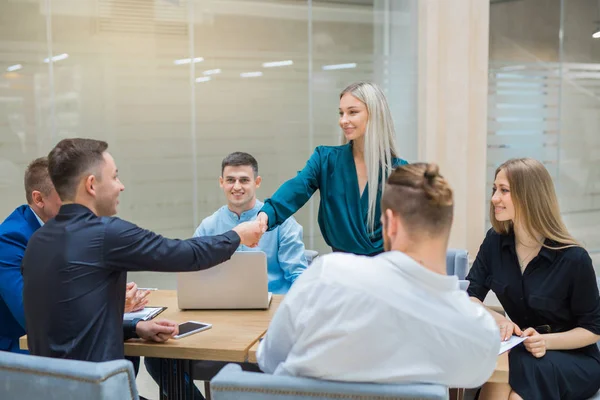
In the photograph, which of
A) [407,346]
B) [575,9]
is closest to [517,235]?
[407,346]

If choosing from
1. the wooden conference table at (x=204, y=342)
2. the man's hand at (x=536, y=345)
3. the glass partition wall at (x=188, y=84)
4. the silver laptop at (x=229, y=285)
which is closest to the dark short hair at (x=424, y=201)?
the wooden conference table at (x=204, y=342)

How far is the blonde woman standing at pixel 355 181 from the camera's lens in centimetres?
310

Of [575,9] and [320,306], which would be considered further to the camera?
[575,9]

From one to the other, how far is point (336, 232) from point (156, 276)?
3.79 m

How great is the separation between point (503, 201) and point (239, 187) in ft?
4.98

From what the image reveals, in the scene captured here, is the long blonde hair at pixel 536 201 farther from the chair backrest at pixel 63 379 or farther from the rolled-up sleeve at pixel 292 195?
the chair backrest at pixel 63 379

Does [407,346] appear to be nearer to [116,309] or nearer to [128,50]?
[116,309]

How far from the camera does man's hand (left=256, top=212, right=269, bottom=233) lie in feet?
9.88

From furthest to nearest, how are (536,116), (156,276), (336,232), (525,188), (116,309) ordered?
(536,116)
(156,276)
(336,232)
(525,188)
(116,309)

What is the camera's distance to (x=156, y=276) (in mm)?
6535

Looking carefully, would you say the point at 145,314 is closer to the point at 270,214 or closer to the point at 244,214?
the point at 270,214

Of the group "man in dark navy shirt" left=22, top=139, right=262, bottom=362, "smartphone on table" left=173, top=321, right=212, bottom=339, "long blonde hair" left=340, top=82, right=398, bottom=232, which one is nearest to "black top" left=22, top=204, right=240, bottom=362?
"man in dark navy shirt" left=22, top=139, right=262, bottom=362

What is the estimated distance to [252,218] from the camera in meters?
3.73

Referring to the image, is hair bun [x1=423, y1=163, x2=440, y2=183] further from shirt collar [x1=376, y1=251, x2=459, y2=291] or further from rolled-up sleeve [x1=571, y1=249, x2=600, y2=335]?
rolled-up sleeve [x1=571, y1=249, x2=600, y2=335]
